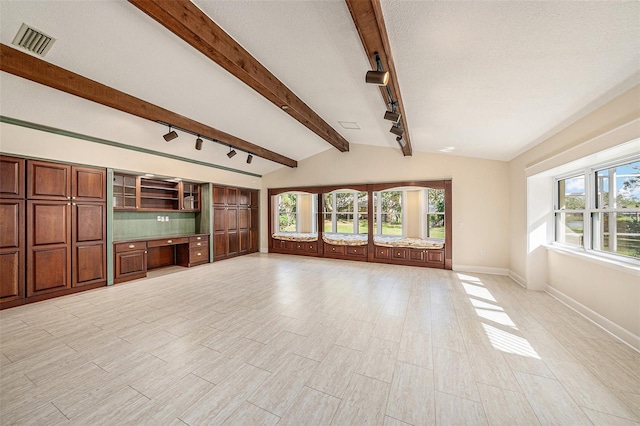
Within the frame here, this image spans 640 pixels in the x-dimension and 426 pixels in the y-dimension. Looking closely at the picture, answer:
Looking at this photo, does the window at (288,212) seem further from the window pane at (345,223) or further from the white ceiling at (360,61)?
the white ceiling at (360,61)

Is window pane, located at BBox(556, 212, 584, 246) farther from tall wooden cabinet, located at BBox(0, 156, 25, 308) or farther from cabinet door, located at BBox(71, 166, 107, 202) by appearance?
tall wooden cabinet, located at BBox(0, 156, 25, 308)

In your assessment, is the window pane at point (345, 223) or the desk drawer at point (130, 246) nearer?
the desk drawer at point (130, 246)

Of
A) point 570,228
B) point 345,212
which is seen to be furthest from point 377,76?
point 345,212

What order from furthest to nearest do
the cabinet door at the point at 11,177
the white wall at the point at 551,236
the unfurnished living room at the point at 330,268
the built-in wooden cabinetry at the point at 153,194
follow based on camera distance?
the built-in wooden cabinetry at the point at 153,194 < the cabinet door at the point at 11,177 < the white wall at the point at 551,236 < the unfurnished living room at the point at 330,268

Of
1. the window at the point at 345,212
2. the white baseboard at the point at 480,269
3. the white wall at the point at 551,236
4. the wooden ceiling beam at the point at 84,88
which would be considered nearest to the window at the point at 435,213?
the white baseboard at the point at 480,269

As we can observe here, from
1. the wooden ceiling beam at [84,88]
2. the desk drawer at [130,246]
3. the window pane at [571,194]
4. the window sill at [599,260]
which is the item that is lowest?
the desk drawer at [130,246]

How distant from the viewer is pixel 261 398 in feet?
5.90

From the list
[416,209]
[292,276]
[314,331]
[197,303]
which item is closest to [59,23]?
[197,303]

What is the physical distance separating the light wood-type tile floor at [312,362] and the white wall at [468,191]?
1617 millimetres

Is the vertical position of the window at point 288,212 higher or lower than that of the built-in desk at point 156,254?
higher

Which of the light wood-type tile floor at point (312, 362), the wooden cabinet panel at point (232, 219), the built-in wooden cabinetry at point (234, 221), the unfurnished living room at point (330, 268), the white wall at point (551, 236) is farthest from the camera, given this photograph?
the wooden cabinet panel at point (232, 219)

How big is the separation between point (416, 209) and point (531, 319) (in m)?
3.87

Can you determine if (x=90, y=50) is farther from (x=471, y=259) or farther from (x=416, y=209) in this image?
(x=471, y=259)

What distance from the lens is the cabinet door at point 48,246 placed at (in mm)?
3729
